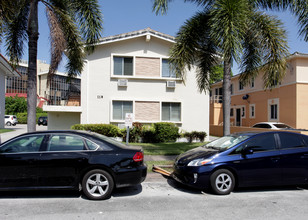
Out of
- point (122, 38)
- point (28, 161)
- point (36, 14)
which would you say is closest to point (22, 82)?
point (122, 38)

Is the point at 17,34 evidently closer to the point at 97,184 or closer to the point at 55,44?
the point at 55,44

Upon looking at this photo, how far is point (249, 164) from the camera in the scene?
18.8ft

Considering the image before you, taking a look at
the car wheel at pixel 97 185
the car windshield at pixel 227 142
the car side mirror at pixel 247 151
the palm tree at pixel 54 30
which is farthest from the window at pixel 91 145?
the palm tree at pixel 54 30

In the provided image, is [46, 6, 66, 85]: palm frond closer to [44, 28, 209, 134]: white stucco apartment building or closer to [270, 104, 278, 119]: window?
[44, 28, 209, 134]: white stucco apartment building

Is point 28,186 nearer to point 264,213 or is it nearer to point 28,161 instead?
point 28,161

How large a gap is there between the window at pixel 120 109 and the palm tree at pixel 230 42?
595 cm

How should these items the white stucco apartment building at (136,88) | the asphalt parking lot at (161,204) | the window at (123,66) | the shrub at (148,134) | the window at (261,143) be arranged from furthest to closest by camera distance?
1. the window at (123,66)
2. the white stucco apartment building at (136,88)
3. the shrub at (148,134)
4. the window at (261,143)
5. the asphalt parking lot at (161,204)

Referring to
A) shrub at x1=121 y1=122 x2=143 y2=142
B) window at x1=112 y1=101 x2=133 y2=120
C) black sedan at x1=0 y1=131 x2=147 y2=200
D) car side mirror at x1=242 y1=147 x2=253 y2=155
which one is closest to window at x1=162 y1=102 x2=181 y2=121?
shrub at x1=121 y1=122 x2=143 y2=142

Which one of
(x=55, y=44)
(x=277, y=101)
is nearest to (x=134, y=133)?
(x=55, y=44)

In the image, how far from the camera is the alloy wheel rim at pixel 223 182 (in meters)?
5.65

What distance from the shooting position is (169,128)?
1480 cm

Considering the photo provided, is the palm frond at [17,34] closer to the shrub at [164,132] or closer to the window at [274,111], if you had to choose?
the shrub at [164,132]

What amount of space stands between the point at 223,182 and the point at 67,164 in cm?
343

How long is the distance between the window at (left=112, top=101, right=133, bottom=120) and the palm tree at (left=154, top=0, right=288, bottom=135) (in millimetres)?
5949
